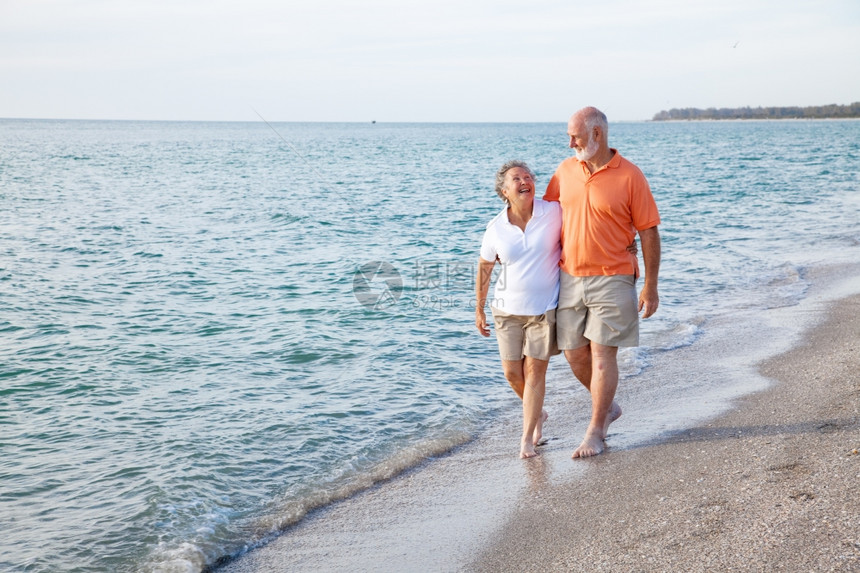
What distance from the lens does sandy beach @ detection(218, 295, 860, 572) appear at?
3330 mm

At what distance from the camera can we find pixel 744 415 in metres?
5.14

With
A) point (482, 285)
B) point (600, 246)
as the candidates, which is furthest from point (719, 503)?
point (482, 285)

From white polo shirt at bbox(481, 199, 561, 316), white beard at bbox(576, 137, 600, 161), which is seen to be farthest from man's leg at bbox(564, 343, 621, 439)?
white beard at bbox(576, 137, 600, 161)

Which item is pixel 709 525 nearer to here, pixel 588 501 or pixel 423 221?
pixel 588 501

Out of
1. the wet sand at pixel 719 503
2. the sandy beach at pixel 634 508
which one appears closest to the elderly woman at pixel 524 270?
the sandy beach at pixel 634 508

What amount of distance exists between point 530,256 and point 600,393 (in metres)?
1.00

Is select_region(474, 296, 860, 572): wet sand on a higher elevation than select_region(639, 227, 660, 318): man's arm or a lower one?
lower

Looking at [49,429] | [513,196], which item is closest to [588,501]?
[513,196]

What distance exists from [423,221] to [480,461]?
1580 centimetres

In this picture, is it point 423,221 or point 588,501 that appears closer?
point 588,501

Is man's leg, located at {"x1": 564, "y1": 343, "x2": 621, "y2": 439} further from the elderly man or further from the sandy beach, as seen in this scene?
the sandy beach

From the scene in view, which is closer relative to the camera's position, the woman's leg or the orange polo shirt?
the orange polo shirt

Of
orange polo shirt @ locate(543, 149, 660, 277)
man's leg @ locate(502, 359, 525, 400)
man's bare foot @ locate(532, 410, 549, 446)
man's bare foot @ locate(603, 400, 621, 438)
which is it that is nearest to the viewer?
orange polo shirt @ locate(543, 149, 660, 277)

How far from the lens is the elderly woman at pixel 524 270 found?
444 cm
